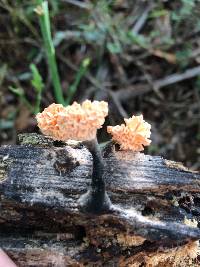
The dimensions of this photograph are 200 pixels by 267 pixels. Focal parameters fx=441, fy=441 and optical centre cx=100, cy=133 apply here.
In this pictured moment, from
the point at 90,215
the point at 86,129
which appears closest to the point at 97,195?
the point at 90,215

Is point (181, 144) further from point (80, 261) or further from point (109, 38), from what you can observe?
point (80, 261)

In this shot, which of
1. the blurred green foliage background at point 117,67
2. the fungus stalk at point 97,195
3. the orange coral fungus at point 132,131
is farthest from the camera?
the blurred green foliage background at point 117,67

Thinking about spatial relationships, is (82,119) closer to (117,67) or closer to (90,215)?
(90,215)

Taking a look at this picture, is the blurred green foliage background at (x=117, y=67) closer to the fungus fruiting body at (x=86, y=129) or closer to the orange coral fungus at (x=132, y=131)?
the orange coral fungus at (x=132, y=131)

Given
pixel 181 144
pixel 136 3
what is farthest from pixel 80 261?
pixel 136 3

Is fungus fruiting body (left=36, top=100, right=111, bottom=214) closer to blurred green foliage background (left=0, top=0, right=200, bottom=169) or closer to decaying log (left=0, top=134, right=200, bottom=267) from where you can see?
decaying log (left=0, top=134, right=200, bottom=267)

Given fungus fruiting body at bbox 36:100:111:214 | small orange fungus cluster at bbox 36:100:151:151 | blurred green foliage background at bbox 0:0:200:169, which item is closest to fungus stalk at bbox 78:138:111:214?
fungus fruiting body at bbox 36:100:111:214

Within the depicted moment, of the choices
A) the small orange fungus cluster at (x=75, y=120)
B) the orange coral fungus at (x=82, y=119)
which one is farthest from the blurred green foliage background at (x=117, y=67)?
the orange coral fungus at (x=82, y=119)

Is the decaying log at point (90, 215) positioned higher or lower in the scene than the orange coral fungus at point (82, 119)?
lower
